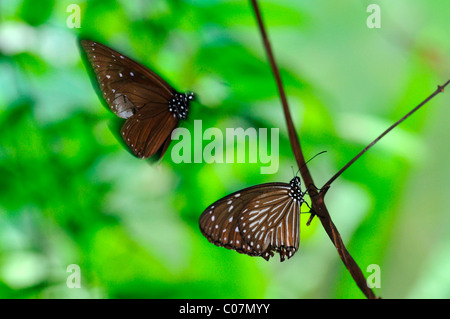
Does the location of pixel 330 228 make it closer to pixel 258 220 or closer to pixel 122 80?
pixel 258 220

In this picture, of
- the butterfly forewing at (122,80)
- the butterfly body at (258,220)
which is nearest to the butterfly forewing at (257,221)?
the butterfly body at (258,220)

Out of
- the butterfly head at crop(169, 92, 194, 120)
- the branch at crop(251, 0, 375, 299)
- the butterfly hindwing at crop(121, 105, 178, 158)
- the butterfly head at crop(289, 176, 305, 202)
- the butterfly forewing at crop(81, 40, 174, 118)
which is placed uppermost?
the butterfly forewing at crop(81, 40, 174, 118)

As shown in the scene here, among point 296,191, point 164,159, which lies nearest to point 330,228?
point 296,191

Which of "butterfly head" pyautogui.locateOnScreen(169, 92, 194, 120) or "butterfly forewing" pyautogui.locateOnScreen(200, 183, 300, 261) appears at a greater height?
"butterfly head" pyautogui.locateOnScreen(169, 92, 194, 120)

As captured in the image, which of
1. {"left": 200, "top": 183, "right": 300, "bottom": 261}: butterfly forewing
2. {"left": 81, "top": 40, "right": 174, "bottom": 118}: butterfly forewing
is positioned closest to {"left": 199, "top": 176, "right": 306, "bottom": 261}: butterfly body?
{"left": 200, "top": 183, "right": 300, "bottom": 261}: butterfly forewing

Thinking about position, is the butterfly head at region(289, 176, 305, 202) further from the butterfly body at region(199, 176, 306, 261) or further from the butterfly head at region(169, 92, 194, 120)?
the butterfly head at region(169, 92, 194, 120)

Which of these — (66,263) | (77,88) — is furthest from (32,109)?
(66,263)

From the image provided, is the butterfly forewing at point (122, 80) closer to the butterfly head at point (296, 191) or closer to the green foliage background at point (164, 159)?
the green foliage background at point (164, 159)
